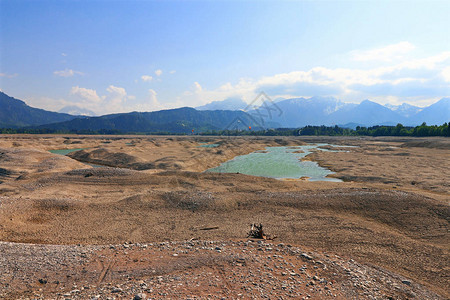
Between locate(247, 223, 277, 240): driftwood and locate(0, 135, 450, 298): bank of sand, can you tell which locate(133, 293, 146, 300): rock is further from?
locate(247, 223, 277, 240): driftwood

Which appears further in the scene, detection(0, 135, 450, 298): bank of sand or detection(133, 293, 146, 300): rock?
detection(0, 135, 450, 298): bank of sand

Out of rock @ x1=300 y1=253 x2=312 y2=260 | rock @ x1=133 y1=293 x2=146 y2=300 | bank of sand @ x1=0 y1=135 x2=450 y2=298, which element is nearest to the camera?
rock @ x1=133 y1=293 x2=146 y2=300

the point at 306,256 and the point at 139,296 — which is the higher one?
the point at 139,296

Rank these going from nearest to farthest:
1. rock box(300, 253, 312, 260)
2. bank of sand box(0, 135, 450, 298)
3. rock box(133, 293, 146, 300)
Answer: rock box(133, 293, 146, 300), rock box(300, 253, 312, 260), bank of sand box(0, 135, 450, 298)

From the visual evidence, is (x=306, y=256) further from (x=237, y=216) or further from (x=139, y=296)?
(x=139, y=296)

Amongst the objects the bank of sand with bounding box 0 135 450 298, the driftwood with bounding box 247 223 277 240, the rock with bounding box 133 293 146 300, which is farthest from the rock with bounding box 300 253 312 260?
the rock with bounding box 133 293 146 300

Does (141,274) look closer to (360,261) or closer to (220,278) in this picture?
(220,278)

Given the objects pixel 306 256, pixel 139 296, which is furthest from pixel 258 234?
pixel 139 296

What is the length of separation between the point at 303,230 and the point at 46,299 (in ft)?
47.3

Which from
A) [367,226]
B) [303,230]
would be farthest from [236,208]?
[367,226]

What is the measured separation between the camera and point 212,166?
5259 cm

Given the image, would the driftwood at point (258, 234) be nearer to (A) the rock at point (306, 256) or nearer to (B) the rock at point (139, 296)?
(A) the rock at point (306, 256)

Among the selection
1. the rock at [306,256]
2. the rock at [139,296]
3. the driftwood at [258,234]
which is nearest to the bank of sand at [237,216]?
the driftwood at [258,234]

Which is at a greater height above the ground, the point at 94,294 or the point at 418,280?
the point at 94,294
